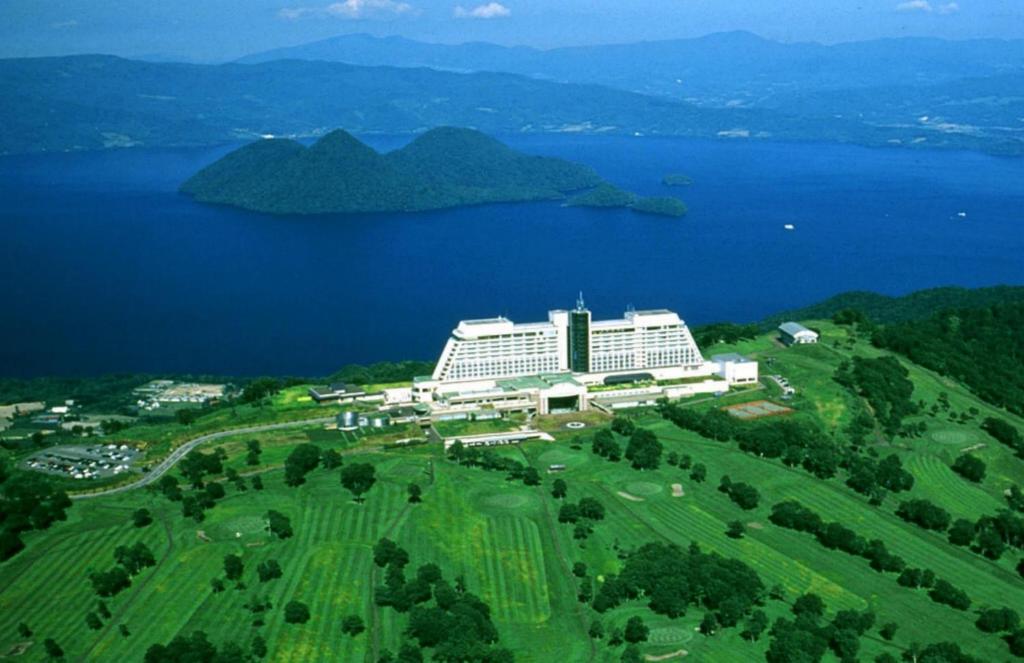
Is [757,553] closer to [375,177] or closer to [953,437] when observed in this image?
[953,437]

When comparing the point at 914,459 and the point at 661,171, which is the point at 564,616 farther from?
the point at 661,171

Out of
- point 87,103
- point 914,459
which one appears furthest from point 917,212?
point 87,103

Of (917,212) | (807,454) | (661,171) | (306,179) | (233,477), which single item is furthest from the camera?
(661,171)

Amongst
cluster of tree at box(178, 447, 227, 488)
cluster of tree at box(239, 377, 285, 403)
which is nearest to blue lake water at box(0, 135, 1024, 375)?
cluster of tree at box(239, 377, 285, 403)

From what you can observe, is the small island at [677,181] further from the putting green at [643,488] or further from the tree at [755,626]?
the tree at [755,626]

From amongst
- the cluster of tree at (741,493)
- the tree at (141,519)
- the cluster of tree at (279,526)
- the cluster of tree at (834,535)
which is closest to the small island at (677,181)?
the cluster of tree at (741,493)

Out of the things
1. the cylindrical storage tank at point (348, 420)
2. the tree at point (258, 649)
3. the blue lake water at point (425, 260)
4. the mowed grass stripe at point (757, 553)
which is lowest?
the blue lake water at point (425, 260)
